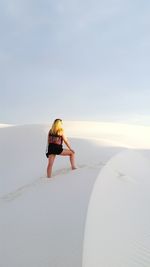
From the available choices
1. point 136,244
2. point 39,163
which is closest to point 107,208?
point 136,244

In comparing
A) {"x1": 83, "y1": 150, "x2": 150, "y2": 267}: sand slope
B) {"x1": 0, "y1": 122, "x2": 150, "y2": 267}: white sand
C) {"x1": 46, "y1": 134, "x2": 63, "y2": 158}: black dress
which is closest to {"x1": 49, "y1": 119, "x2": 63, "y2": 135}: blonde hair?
{"x1": 46, "y1": 134, "x2": 63, "y2": 158}: black dress

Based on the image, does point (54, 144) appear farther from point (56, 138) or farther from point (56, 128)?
point (56, 128)

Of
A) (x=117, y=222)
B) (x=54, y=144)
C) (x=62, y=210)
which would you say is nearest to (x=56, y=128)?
(x=54, y=144)

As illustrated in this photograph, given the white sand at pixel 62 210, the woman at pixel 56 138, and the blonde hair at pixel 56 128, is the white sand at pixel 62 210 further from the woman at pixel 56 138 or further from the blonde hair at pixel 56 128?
the blonde hair at pixel 56 128

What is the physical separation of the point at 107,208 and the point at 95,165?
342cm

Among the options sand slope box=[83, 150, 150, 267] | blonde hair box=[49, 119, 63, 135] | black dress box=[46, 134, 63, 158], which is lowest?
sand slope box=[83, 150, 150, 267]

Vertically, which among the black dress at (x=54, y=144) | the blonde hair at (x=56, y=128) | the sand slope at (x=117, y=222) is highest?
the blonde hair at (x=56, y=128)

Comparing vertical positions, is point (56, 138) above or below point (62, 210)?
above

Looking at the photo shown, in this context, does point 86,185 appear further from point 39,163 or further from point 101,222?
point 39,163

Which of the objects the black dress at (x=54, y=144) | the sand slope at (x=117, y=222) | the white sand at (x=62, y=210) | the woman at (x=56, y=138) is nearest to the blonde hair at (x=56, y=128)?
the woman at (x=56, y=138)

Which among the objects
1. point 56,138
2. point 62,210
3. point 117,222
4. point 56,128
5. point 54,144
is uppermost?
point 56,128

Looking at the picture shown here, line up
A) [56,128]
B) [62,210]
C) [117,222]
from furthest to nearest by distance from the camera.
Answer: [56,128] < [62,210] < [117,222]

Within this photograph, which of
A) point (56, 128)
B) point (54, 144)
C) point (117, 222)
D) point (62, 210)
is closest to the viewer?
point (117, 222)

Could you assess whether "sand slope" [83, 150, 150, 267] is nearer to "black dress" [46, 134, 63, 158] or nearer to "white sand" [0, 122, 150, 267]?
"white sand" [0, 122, 150, 267]
